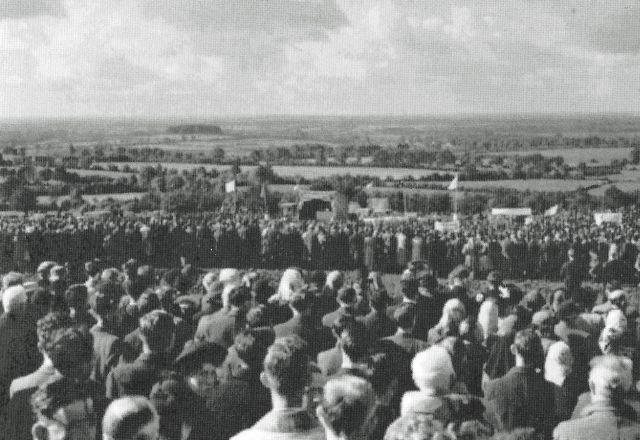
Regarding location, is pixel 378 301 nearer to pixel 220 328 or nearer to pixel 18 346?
pixel 220 328

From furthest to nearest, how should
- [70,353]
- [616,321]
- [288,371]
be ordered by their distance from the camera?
1. [616,321]
2. [70,353]
3. [288,371]

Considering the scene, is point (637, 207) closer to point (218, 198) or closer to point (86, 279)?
point (218, 198)

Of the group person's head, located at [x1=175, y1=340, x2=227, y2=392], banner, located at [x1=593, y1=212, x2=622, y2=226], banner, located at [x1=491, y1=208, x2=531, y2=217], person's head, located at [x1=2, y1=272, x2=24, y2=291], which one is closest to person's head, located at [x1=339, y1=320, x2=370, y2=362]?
person's head, located at [x1=175, y1=340, x2=227, y2=392]

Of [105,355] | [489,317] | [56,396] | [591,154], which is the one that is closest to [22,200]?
[105,355]

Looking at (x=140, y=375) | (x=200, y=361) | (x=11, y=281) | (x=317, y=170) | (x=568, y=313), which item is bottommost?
(x=317, y=170)

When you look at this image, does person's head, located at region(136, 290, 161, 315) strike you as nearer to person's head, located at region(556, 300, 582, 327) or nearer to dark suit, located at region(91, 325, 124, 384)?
dark suit, located at region(91, 325, 124, 384)

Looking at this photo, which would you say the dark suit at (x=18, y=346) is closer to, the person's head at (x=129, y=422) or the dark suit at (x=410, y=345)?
the dark suit at (x=410, y=345)

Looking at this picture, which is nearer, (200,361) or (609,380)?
(609,380)

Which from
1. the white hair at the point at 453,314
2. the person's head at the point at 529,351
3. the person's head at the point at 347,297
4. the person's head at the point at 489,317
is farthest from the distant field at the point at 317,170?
the person's head at the point at 529,351
